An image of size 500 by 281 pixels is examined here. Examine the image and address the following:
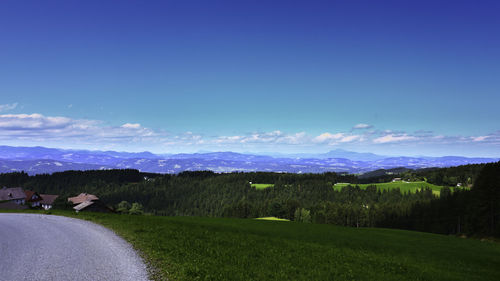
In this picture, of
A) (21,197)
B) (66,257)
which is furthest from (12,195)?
(66,257)

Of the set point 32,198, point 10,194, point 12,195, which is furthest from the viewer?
point 32,198

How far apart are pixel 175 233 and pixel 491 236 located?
290 feet

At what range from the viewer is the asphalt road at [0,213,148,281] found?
1248cm

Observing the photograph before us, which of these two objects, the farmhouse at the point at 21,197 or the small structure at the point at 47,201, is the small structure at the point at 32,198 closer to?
the farmhouse at the point at 21,197

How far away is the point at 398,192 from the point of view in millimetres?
177625

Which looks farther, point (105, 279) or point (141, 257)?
point (141, 257)

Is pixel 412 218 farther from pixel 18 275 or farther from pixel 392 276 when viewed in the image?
pixel 18 275

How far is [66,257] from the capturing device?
15180mm

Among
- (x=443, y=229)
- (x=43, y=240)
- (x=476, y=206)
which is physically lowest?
(x=443, y=229)

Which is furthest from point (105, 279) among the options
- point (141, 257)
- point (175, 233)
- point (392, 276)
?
point (392, 276)

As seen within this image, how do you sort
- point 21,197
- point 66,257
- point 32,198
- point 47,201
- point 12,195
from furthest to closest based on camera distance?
point 47,201 < point 32,198 < point 21,197 < point 12,195 < point 66,257

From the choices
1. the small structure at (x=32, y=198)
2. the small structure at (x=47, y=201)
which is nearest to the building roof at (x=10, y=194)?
the small structure at (x=32, y=198)

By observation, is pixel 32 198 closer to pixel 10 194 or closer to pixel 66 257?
pixel 10 194

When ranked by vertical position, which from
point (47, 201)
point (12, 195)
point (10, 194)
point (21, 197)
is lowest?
point (47, 201)
